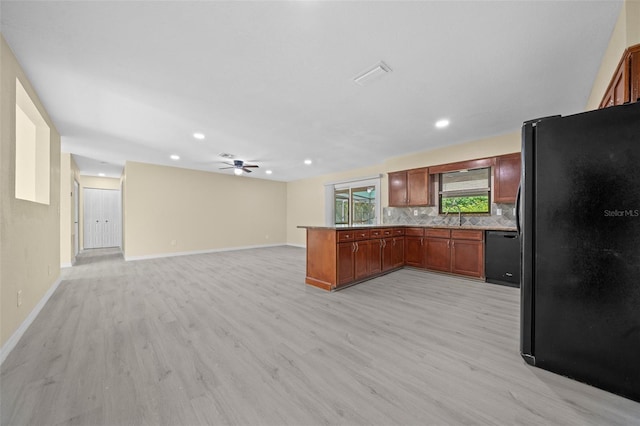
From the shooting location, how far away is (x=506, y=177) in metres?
4.05

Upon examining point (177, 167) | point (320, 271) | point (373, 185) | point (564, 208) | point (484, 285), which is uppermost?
point (177, 167)

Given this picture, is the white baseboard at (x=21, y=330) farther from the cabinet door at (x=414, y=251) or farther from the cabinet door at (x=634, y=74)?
the cabinet door at (x=414, y=251)

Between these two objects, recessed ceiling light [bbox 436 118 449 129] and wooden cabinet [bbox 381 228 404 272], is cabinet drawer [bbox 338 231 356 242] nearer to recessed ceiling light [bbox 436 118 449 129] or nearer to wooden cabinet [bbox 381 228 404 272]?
wooden cabinet [bbox 381 228 404 272]

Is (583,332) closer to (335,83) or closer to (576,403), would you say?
(576,403)

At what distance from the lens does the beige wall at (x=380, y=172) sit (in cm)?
428

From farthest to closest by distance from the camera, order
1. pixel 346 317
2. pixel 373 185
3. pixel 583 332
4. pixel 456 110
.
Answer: pixel 373 185, pixel 456 110, pixel 346 317, pixel 583 332

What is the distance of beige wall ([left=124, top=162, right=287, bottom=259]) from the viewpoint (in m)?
6.19

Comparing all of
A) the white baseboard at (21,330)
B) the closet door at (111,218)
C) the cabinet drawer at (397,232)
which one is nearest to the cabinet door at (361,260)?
the cabinet drawer at (397,232)

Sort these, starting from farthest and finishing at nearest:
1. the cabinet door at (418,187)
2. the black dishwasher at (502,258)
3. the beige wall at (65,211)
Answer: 1. the beige wall at (65,211)
2. the cabinet door at (418,187)
3. the black dishwasher at (502,258)

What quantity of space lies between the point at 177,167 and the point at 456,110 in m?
7.01

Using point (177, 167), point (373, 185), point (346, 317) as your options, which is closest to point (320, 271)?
point (346, 317)

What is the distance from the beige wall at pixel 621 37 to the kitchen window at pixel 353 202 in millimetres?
4379

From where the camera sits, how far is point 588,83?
2.61m

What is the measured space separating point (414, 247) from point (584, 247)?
3344mm
